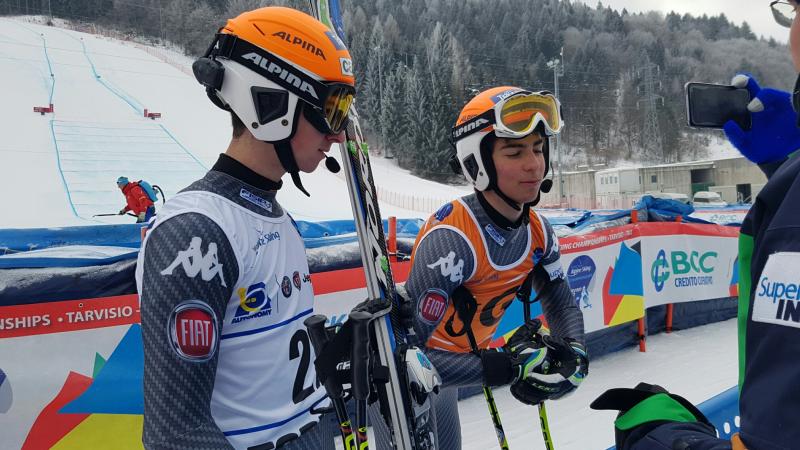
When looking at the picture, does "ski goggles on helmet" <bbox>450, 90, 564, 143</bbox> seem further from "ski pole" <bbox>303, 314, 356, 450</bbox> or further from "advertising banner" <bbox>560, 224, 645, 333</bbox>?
"advertising banner" <bbox>560, 224, 645, 333</bbox>

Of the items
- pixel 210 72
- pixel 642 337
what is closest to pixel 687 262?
pixel 642 337

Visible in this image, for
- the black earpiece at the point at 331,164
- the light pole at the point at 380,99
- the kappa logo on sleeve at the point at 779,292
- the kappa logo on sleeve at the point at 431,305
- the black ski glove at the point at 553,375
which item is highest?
the light pole at the point at 380,99

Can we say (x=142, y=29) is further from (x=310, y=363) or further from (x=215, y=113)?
(x=310, y=363)

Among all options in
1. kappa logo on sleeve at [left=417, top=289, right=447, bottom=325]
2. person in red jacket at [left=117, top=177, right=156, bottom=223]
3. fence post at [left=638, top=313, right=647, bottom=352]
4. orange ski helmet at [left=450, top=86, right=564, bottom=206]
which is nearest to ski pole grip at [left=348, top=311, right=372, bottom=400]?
kappa logo on sleeve at [left=417, top=289, right=447, bottom=325]

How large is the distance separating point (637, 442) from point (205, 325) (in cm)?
99

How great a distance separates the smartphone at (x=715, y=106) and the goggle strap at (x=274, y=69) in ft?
4.25

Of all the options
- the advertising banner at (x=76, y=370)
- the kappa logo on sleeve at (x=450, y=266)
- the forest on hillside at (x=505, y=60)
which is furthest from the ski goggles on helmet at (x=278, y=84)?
the forest on hillside at (x=505, y=60)

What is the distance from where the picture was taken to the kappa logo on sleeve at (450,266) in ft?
8.00

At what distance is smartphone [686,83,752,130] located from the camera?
1.94 meters

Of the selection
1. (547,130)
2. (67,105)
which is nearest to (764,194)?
(547,130)

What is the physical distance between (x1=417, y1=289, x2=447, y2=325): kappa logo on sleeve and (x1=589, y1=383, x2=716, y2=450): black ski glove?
1.19 m

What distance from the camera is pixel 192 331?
4.17 feet

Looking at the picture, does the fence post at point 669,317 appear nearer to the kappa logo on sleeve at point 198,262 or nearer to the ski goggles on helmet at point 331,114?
the ski goggles on helmet at point 331,114

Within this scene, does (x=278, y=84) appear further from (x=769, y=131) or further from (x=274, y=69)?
(x=769, y=131)
